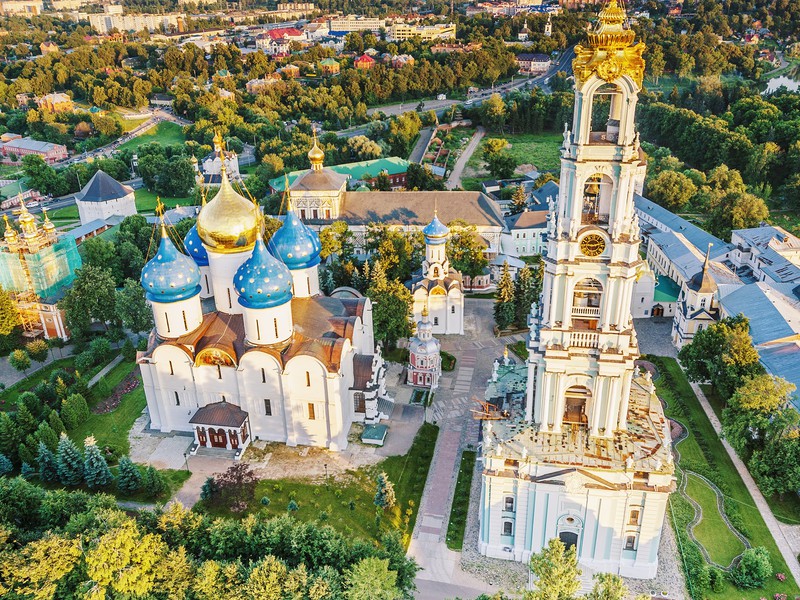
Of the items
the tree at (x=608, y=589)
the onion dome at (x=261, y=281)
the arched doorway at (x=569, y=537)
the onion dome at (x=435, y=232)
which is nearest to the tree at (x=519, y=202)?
the onion dome at (x=435, y=232)

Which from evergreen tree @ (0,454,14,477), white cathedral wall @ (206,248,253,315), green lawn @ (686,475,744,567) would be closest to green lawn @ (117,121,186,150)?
Result: white cathedral wall @ (206,248,253,315)

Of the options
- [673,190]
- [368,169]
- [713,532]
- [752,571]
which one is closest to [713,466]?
[713,532]

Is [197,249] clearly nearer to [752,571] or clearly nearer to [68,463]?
[68,463]

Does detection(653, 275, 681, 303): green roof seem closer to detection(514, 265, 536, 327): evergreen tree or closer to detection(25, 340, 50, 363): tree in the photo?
detection(514, 265, 536, 327): evergreen tree

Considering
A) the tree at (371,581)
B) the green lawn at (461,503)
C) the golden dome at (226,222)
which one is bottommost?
the green lawn at (461,503)

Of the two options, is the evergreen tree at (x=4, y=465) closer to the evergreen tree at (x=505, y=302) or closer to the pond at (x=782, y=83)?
→ the evergreen tree at (x=505, y=302)

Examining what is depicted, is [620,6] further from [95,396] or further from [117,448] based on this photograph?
[95,396]
